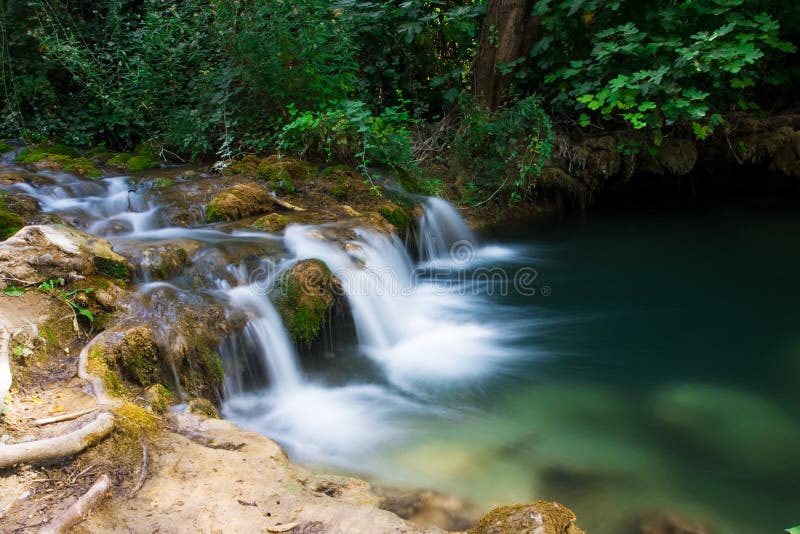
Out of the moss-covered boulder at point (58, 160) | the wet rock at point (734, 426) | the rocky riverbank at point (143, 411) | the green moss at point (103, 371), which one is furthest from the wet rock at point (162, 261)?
the wet rock at point (734, 426)

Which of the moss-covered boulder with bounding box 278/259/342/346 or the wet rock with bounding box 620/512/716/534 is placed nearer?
the wet rock with bounding box 620/512/716/534

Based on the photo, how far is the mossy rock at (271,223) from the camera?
17.3 feet

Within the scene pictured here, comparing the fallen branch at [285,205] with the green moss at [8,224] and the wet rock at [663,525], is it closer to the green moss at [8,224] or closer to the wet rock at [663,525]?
the green moss at [8,224]

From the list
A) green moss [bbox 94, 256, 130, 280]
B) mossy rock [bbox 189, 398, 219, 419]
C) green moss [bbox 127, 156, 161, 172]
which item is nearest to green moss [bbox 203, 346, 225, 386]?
mossy rock [bbox 189, 398, 219, 419]

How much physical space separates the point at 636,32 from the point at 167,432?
273 inches

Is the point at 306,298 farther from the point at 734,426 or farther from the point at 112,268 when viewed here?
the point at 734,426

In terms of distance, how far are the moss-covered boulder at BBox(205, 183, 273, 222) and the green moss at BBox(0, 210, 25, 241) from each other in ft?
5.78

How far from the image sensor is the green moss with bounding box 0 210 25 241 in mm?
3994

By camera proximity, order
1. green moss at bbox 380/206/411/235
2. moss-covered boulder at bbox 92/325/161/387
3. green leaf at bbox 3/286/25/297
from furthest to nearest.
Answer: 1. green moss at bbox 380/206/411/235
2. green leaf at bbox 3/286/25/297
3. moss-covered boulder at bbox 92/325/161/387

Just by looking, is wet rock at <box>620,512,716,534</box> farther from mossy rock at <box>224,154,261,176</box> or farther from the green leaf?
mossy rock at <box>224,154,261,176</box>

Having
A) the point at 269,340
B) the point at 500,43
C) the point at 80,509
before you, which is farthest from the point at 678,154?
the point at 80,509

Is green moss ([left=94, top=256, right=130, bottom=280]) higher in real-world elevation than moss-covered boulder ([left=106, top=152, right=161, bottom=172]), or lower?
lower

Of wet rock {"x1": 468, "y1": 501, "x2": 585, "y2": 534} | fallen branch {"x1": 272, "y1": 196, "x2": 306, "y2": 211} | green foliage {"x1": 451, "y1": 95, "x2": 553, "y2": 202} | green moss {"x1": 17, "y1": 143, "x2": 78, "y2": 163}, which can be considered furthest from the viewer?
green foliage {"x1": 451, "y1": 95, "x2": 553, "y2": 202}

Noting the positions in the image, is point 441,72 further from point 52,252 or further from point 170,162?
point 52,252
